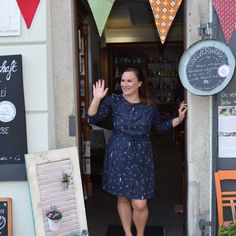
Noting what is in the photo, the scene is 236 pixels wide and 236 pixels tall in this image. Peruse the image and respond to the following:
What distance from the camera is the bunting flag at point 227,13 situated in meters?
3.28

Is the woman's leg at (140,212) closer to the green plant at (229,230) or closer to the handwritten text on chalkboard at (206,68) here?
the green plant at (229,230)

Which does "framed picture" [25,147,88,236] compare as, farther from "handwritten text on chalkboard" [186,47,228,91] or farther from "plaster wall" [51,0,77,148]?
"handwritten text on chalkboard" [186,47,228,91]

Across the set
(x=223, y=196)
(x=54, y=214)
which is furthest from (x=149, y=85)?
(x=54, y=214)

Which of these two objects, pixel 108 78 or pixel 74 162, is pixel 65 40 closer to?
pixel 74 162

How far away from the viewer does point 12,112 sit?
344 centimetres

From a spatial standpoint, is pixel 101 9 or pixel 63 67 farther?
pixel 63 67

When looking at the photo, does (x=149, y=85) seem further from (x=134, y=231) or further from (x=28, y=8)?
(x=28, y=8)

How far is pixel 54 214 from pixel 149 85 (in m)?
2.62

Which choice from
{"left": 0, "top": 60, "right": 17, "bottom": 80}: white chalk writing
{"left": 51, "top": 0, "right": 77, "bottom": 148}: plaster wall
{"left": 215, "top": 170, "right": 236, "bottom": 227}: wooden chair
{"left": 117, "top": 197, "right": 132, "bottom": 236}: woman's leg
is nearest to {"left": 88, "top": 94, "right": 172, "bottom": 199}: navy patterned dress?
{"left": 117, "top": 197, "right": 132, "bottom": 236}: woman's leg

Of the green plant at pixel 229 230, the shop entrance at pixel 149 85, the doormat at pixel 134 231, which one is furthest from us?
the shop entrance at pixel 149 85

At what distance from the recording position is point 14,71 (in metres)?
3.41

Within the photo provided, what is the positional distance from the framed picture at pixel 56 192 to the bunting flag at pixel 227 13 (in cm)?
162

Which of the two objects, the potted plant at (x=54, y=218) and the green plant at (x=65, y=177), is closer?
the potted plant at (x=54, y=218)

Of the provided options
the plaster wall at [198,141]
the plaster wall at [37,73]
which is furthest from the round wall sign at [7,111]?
the plaster wall at [198,141]
